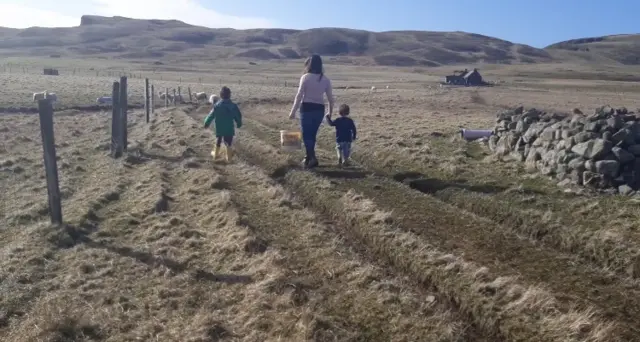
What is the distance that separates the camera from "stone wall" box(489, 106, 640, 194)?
1097cm

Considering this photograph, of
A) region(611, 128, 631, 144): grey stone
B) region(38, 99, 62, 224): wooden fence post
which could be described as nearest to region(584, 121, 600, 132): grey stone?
region(611, 128, 631, 144): grey stone

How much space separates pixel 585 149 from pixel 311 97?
593cm

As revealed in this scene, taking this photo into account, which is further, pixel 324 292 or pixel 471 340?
pixel 324 292

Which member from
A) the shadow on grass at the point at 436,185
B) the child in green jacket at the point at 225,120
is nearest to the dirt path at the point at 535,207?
the shadow on grass at the point at 436,185

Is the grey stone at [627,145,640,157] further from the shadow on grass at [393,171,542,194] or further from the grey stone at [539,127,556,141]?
the grey stone at [539,127,556,141]

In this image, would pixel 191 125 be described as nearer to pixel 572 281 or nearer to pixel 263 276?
pixel 263 276

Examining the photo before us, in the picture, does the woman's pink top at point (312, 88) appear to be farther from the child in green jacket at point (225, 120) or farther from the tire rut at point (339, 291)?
the tire rut at point (339, 291)

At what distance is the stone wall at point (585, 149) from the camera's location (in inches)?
432

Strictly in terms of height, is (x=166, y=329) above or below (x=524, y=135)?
below

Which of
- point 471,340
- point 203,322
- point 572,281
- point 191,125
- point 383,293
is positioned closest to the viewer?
point 471,340

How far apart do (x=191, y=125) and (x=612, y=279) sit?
20.0 m

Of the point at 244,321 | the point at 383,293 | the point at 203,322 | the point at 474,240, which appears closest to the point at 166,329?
the point at 203,322

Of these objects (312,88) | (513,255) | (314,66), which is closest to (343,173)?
(312,88)

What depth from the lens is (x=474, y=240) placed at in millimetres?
8438
